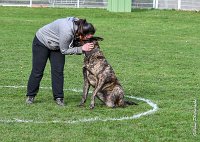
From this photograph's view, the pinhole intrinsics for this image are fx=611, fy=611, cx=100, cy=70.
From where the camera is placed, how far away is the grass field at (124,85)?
29.9ft

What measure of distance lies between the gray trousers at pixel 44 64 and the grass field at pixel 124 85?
0.30m

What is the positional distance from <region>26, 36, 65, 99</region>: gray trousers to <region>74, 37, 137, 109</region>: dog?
0.48 m

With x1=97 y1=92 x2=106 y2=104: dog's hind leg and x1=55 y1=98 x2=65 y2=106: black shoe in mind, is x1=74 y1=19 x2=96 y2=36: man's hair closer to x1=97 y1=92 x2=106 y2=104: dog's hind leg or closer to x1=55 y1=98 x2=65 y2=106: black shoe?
x1=97 y1=92 x2=106 y2=104: dog's hind leg

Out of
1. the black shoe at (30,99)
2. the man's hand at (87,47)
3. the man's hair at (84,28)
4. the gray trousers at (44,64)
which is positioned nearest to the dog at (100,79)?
the man's hand at (87,47)

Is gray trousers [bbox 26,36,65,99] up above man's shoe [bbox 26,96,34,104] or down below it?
above

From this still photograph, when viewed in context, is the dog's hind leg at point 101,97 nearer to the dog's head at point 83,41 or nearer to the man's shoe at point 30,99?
the dog's head at point 83,41

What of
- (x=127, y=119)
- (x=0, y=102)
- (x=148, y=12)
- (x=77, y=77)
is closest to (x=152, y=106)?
(x=127, y=119)

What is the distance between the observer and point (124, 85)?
45.1 ft

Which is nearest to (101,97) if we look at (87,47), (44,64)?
(87,47)

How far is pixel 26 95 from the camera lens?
11.5 meters

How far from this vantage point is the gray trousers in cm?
1114

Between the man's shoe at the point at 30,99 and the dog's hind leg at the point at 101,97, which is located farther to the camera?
the man's shoe at the point at 30,99

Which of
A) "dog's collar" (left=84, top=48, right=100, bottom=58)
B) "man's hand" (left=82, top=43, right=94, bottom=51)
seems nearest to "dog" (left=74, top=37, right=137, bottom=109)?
"dog's collar" (left=84, top=48, right=100, bottom=58)

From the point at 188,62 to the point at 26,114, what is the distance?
8.59 metres
